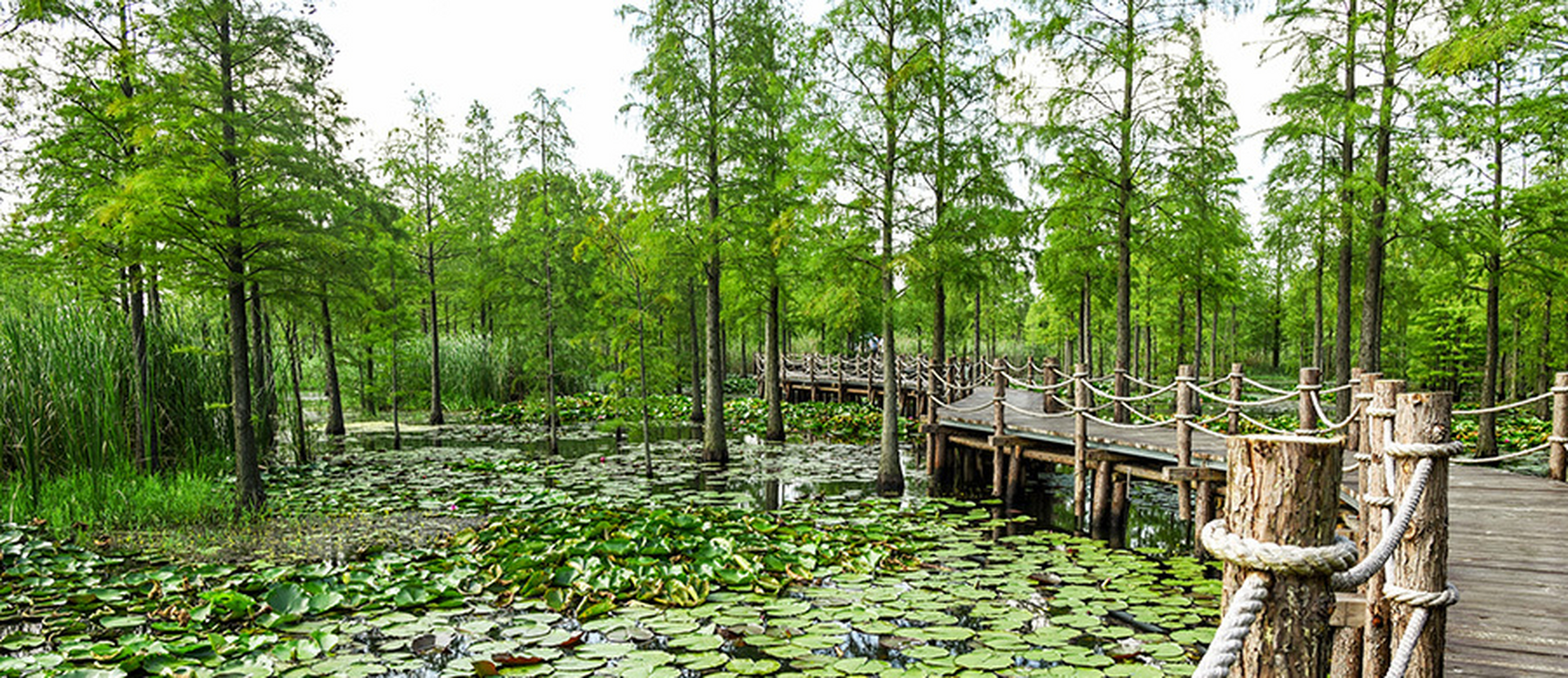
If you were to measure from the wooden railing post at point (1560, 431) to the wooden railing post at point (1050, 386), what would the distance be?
517 cm

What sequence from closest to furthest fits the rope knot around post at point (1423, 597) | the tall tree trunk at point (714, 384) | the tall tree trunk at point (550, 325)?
the rope knot around post at point (1423, 597) → the tall tree trunk at point (714, 384) → the tall tree trunk at point (550, 325)

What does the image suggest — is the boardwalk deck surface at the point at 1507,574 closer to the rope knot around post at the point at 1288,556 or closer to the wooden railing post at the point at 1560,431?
the wooden railing post at the point at 1560,431

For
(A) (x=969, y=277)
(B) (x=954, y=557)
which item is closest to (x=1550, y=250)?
(A) (x=969, y=277)

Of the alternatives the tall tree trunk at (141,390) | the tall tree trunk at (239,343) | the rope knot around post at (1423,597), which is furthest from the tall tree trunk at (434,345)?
the rope knot around post at (1423,597)

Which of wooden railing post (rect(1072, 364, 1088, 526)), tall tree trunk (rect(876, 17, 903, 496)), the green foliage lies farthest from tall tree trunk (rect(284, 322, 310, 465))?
the green foliage

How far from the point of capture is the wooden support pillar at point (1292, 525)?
5.78 feet

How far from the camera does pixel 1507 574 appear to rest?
4355 mm

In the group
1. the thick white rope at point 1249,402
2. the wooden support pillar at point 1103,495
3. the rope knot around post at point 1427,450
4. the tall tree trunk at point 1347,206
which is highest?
the tall tree trunk at point 1347,206

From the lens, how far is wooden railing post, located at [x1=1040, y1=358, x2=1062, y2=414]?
12.0 meters

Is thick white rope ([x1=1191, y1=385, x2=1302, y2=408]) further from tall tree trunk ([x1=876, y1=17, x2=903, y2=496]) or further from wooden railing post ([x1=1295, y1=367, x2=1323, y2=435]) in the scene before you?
tall tree trunk ([x1=876, y1=17, x2=903, y2=496])

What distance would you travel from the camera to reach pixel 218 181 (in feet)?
24.2

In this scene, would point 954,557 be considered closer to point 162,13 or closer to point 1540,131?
point 1540,131

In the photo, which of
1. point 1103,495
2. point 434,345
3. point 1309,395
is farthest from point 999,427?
point 434,345

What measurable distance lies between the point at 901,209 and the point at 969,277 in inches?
107
